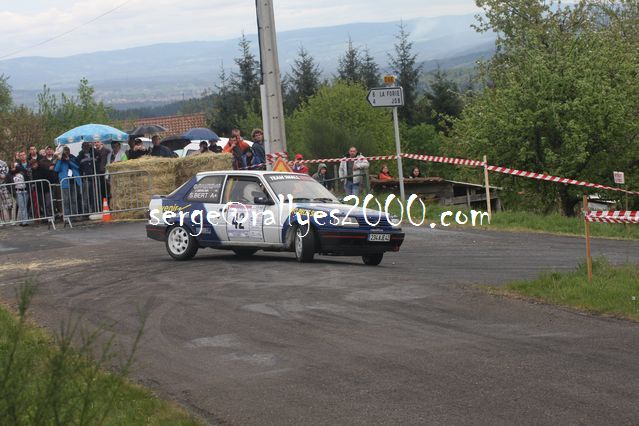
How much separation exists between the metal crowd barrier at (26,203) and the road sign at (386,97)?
7.93 metres

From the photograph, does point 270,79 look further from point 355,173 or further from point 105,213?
point 105,213

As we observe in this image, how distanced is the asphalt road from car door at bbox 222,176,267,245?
0.41 meters

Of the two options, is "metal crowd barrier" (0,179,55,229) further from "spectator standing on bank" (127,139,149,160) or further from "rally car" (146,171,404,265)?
"rally car" (146,171,404,265)

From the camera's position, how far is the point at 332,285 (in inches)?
555

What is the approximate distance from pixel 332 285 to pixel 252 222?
3819mm

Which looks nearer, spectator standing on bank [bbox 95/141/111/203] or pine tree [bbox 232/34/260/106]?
spectator standing on bank [bbox 95/141/111/203]

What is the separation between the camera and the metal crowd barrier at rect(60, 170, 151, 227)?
26.4 meters

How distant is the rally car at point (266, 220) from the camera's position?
16.8 meters

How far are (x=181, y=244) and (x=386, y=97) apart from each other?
25.3ft

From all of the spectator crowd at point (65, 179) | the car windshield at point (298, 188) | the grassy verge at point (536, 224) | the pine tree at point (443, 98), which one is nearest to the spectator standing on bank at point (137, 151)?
the spectator crowd at point (65, 179)

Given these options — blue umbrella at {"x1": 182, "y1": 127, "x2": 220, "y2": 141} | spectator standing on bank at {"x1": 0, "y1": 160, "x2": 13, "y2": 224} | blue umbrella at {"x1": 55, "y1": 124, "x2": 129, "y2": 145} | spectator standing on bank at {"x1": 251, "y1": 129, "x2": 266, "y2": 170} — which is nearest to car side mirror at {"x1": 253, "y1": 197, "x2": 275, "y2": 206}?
spectator standing on bank at {"x1": 251, "y1": 129, "x2": 266, "y2": 170}

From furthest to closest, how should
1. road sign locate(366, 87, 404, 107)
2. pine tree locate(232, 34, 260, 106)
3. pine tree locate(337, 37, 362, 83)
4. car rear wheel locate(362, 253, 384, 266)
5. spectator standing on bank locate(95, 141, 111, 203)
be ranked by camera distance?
pine tree locate(232, 34, 260, 106) < pine tree locate(337, 37, 362, 83) < spectator standing on bank locate(95, 141, 111, 203) < road sign locate(366, 87, 404, 107) < car rear wheel locate(362, 253, 384, 266)

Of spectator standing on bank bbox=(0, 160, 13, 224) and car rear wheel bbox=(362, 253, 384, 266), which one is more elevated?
spectator standing on bank bbox=(0, 160, 13, 224)

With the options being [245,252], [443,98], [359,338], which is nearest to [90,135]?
[245,252]
